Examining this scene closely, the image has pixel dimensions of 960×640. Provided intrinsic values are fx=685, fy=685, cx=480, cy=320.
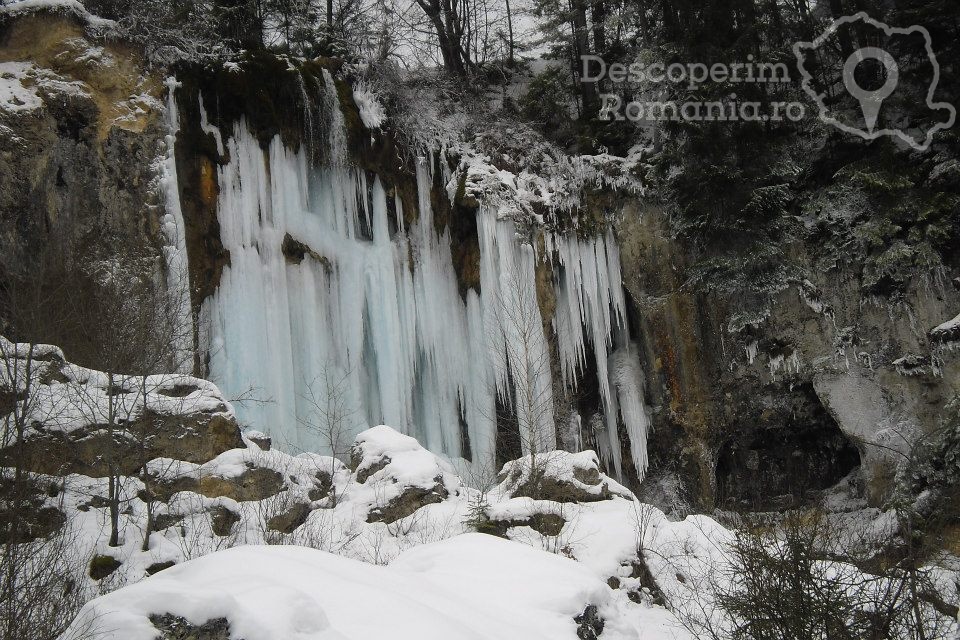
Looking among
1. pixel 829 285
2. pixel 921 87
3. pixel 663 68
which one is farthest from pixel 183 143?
pixel 921 87

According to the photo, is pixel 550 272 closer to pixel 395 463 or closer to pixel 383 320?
pixel 383 320

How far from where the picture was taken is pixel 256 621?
3.54 m

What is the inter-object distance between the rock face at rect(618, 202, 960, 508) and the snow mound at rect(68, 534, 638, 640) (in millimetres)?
11045

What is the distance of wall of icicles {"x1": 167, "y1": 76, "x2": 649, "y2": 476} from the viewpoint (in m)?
13.9

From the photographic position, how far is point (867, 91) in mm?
15750

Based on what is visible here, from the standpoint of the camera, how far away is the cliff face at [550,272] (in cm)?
1270

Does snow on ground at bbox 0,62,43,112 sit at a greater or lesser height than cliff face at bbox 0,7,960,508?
greater

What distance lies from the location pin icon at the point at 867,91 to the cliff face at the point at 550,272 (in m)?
2.53

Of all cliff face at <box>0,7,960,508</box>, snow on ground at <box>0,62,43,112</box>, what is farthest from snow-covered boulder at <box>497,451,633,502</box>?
snow on ground at <box>0,62,43,112</box>

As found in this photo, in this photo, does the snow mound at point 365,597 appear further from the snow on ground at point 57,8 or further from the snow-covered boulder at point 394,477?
the snow on ground at point 57,8

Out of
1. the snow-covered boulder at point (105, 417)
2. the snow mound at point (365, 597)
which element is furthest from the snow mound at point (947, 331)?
the snow-covered boulder at point (105, 417)

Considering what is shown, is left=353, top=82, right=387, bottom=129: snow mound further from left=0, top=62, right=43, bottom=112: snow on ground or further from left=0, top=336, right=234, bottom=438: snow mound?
left=0, top=336, right=234, bottom=438: snow mound

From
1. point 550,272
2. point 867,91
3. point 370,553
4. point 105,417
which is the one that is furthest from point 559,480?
point 867,91

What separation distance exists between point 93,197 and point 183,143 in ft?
7.26
